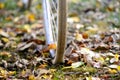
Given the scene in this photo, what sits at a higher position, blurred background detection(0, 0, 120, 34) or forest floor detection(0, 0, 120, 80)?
blurred background detection(0, 0, 120, 34)

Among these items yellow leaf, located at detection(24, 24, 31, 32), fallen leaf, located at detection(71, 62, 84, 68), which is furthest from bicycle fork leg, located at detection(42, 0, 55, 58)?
yellow leaf, located at detection(24, 24, 31, 32)

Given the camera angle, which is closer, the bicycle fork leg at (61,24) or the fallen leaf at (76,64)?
the bicycle fork leg at (61,24)

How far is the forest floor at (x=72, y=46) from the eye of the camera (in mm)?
2451

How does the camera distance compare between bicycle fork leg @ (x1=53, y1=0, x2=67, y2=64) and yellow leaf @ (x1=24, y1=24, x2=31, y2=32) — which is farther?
yellow leaf @ (x1=24, y1=24, x2=31, y2=32)

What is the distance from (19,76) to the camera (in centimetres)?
243

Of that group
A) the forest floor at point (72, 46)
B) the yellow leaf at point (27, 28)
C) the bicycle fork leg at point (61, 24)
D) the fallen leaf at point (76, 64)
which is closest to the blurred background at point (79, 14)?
the forest floor at point (72, 46)

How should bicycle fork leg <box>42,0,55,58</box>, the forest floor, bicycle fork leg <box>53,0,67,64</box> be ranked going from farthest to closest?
1. bicycle fork leg <box>42,0,55,58</box>
2. the forest floor
3. bicycle fork leg <box>53,0,67,64</box>

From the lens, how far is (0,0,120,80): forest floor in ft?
8.04

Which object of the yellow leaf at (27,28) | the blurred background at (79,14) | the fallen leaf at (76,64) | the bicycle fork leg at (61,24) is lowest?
the fallen leaf at (76,64)

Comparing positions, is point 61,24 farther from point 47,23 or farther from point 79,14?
point 79,14

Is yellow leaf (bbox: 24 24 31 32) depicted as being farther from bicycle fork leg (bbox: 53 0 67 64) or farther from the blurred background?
bicycle fork leg (bbox: 53 0 67 64)

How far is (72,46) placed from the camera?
9.45 ft

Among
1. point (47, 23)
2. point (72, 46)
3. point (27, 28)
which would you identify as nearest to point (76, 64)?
point (72, 46)

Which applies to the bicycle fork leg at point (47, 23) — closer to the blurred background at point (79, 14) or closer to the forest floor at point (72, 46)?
the forest floor at point (72, 46)
